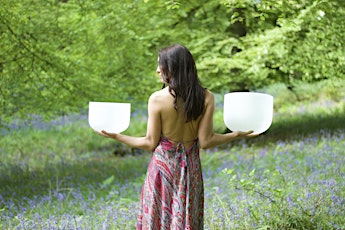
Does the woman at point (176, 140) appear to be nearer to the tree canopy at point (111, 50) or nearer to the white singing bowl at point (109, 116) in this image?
the white singing bowl at point (109, 116)

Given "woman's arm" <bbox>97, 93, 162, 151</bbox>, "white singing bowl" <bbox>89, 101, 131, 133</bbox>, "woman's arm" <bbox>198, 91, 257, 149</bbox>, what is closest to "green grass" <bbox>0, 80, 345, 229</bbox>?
"woman's arm" <bbox>198, 91, 257, 149</bbox>

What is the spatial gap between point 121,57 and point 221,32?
2783mm

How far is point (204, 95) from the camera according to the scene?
3.35 meters

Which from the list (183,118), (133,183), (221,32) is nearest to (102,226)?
(183,118)

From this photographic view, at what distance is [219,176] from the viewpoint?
775 centimetres

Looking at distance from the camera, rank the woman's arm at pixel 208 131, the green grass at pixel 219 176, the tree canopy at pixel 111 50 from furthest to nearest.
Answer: the tree canopy at pixel 111 50 < the green grass at pixel 219 176 < the woman's arm at pixel 208 131

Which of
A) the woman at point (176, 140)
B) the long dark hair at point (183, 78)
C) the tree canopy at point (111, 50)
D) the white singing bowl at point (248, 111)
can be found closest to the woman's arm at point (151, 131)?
the woman at point (176, 140)

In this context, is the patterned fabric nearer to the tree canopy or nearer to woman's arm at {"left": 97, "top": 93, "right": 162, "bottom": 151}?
woman's arm at {"left": 97, "top": 93, "right": 162, "bottom": 151}

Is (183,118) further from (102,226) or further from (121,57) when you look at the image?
(121,57)

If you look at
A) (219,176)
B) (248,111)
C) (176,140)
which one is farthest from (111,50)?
(248,111)

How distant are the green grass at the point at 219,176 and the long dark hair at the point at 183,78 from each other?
102 cm

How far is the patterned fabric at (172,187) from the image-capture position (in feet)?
11.2

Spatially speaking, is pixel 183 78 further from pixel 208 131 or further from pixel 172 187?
pixel 172 187

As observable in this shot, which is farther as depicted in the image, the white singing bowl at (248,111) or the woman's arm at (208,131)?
the woman's arm at (208,131)
